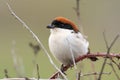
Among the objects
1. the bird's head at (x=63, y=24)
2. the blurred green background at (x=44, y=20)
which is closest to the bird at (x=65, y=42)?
the bird's head at (x=63, y=24)

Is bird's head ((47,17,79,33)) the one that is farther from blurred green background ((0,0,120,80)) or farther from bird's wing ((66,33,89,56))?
blurred green background ((0,0,120,80))

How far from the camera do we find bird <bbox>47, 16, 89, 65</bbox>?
6.15 metres

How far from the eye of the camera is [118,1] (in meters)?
20.5

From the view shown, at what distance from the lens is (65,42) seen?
627 centimetres

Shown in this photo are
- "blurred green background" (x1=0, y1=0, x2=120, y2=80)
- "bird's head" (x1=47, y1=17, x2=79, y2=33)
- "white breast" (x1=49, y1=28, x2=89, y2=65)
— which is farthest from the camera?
"blurred green background" (x1=0, y1=0, x2=120, y2=80)

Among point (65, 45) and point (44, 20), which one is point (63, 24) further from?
point (44, 20)

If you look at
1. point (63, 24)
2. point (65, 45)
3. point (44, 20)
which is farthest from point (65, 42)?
point (44, 20)

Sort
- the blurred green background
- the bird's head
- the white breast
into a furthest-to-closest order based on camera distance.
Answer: the blurred green background < the bird's head < the white breast

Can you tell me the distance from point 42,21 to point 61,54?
13.6m

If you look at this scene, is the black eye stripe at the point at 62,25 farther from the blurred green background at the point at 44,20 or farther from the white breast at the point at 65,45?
the blurred green background at the point at 44,20

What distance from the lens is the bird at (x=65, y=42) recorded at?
6.15m

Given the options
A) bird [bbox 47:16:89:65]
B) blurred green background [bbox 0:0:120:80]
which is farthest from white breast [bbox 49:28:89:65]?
blurred green background [bbox 0:0:120:80]

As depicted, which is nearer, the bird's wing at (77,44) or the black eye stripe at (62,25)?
the bird's wing at (77,44)

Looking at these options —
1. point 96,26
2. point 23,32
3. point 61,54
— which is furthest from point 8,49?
point 61,54
